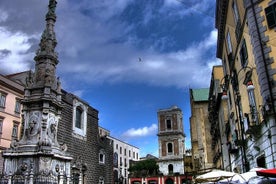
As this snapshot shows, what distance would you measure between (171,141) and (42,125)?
6192 centimetres

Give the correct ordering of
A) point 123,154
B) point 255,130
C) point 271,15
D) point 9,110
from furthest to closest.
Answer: point 123,154 < point 9,110 < point 255,130 < point 271,15

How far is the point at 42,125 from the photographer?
16.2 m

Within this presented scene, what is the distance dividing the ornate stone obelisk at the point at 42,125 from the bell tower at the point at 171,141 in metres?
58.8

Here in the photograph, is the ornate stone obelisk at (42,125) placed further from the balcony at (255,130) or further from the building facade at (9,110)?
the building facade at (9,110)

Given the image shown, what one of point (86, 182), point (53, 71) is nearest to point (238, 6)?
point (53, 71)

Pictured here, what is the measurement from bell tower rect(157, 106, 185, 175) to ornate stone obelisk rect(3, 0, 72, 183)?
58802mm

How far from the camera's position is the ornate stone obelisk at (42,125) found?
15.2m

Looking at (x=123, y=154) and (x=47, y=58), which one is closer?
(x=47, y=58)

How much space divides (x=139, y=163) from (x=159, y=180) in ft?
29.8

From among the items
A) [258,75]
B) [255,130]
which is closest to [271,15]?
[258,75]

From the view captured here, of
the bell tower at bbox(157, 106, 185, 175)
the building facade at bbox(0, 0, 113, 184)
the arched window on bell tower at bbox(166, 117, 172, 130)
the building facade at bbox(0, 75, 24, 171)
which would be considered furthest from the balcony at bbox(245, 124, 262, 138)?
Result: the arched window on bell tower at bbox(166, 117, 172, 130)

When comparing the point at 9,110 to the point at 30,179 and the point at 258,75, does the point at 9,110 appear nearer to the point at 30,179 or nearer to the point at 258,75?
the point at 30,179

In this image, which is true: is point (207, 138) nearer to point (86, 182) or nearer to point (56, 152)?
point (86, 182)

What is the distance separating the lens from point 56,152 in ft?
53.2
